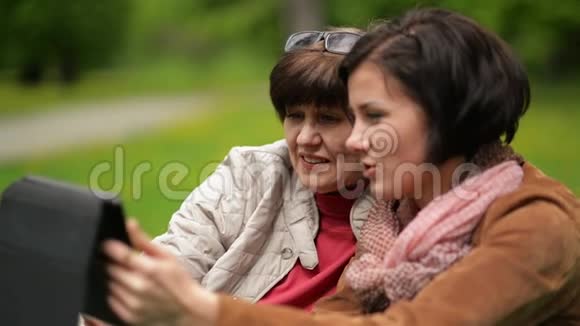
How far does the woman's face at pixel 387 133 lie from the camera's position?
1.96m

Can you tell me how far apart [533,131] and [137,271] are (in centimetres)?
652

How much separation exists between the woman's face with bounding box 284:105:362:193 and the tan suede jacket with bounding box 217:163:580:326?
696 millimetres

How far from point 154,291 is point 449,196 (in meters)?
0.68

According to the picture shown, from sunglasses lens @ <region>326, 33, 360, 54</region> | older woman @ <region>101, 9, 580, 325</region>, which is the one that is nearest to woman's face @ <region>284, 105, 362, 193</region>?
sunglasses lens @ <region>326, 33, 360, 54</region>

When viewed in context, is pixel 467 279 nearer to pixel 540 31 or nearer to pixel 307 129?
pixel 307 129

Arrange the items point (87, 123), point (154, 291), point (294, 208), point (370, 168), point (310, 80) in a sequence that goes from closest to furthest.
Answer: point (154, 291) < point (370, 168) < point (310, 80) < point (294, 208) < point (87, 123)

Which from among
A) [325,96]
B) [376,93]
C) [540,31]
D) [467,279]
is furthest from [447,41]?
[540,31]

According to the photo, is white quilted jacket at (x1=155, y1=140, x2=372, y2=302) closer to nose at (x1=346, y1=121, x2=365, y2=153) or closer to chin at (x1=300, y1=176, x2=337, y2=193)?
chin at (x1=300, y1=176, x2=337, y2=193)

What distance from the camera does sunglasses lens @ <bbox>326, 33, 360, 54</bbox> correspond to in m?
2.59

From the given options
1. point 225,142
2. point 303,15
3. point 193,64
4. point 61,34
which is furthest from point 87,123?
point 303,15

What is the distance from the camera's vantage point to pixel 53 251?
180 centimetres

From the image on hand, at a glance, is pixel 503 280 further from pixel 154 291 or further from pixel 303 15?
pixel 303 15

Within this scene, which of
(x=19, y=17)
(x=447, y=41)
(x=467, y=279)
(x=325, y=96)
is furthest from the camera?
(x=19, y=17)

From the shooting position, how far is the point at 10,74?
9297 millimetres
